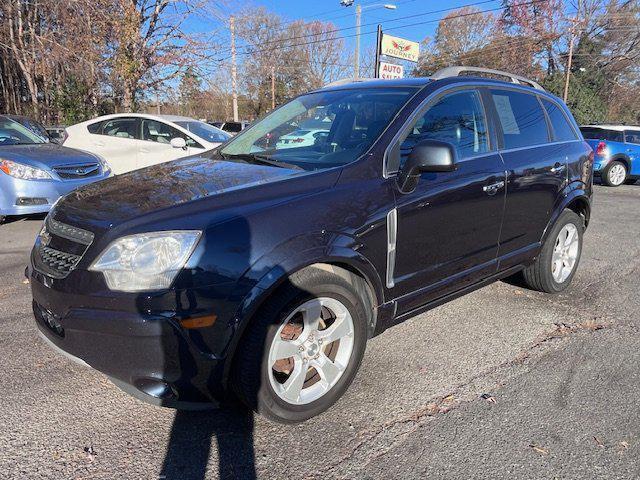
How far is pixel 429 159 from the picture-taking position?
9.05 feet

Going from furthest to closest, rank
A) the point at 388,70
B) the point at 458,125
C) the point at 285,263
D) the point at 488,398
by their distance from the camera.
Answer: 1. the point at 388,70
2. the point at 458,125
3. the point at 488,398
4. the point at 285,263

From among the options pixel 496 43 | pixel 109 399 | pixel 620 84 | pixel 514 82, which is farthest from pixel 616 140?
pixel 620 84

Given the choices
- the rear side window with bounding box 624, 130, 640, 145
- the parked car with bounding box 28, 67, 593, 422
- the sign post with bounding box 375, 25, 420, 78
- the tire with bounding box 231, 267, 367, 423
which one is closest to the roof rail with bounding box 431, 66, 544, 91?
the parked car with bounding box 28, 67, 593, 422

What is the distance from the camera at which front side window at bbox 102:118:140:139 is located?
9.84 meters

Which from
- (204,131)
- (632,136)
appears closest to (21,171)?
(204,131)

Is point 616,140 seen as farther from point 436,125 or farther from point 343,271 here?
point 343,271

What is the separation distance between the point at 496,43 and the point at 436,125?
44917 mm

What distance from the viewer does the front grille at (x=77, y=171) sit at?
6527 millimetres

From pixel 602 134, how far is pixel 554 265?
436 inches

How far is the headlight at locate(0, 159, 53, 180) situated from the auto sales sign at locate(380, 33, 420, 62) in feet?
49.6

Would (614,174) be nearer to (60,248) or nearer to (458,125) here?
(458,125)

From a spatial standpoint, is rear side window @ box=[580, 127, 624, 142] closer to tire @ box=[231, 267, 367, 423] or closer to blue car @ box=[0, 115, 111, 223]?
blue car @ box=[0, 115, 111, 223]

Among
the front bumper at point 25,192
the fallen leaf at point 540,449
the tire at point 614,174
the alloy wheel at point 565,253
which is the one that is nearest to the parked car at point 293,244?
the alloy wheel at point 565,253

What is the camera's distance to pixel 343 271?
2703 millimetres
